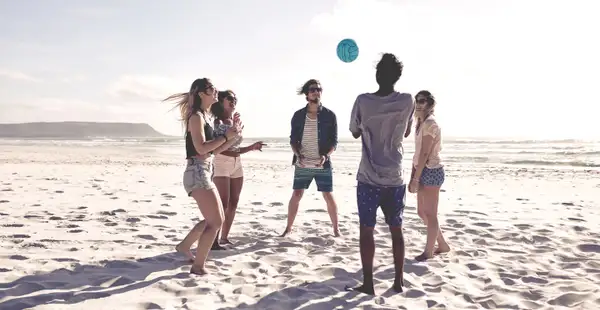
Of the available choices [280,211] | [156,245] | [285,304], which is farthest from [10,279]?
[280,211]

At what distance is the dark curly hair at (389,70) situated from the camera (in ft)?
11.9

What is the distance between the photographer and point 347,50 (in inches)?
263

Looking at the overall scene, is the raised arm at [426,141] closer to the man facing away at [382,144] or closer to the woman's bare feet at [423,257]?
the man facing away at [382,144]

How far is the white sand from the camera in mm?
3643

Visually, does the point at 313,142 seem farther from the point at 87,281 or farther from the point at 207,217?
the point at 87,281

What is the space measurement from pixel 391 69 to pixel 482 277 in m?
2.29

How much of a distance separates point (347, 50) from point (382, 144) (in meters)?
3.41

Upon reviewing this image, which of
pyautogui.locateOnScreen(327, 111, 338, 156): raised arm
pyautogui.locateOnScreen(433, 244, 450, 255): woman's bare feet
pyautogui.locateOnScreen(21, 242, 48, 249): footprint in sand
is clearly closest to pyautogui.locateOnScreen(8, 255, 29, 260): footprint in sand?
pyautogui.locateOnScreen(21, 242, 48, 249): footprint in sand

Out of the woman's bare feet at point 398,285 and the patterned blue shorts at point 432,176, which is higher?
the patterned blue shorts at point 432,176

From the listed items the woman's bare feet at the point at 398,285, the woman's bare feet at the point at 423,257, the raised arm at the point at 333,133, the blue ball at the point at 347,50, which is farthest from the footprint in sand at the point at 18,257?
the blue ball at the point at 347,50

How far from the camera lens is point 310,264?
182 inches

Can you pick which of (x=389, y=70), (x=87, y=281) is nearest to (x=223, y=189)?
(x=87, y=281)

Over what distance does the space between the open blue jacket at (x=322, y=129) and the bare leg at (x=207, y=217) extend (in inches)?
74.1

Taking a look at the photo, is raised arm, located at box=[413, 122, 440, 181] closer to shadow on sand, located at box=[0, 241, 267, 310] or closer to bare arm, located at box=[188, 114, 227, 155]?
bare arm, located at box=[188, 114, 227, 155]
